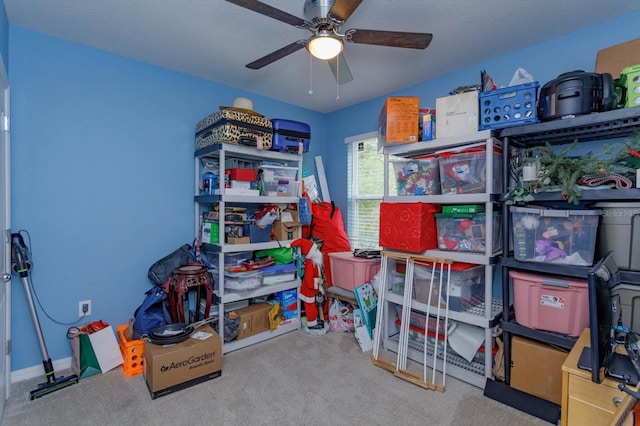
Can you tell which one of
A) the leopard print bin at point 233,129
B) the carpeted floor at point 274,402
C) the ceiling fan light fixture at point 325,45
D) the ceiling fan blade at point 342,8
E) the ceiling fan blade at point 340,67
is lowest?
the carpeted floor at point 274,402

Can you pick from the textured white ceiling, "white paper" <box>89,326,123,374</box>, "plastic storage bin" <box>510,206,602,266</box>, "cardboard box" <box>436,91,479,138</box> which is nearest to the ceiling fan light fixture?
the textured white ceiling

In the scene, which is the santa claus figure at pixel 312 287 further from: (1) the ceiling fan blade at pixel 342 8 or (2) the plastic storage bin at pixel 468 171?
(1) the ceiling fan blade at pixel 342 8

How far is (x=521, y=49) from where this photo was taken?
2.56 m

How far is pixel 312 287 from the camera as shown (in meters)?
3.25

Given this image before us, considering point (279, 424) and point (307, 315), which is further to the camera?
point (307, 315)

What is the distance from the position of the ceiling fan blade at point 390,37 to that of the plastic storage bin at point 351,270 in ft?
6.45

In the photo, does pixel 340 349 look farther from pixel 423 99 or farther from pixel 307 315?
pixel 423 99

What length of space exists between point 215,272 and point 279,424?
4.82ft

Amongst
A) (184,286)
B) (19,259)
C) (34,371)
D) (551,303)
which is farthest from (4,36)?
(551,303)

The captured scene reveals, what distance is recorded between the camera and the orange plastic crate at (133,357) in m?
2.38

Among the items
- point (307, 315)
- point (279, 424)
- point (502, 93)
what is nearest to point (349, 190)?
A: point (307, 315)

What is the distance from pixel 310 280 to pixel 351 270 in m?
0.44

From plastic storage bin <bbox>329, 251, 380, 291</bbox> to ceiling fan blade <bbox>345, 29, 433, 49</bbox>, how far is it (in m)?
1.97

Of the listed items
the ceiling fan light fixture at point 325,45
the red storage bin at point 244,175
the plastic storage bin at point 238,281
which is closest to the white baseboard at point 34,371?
the plastic storage bin at point 238,281
